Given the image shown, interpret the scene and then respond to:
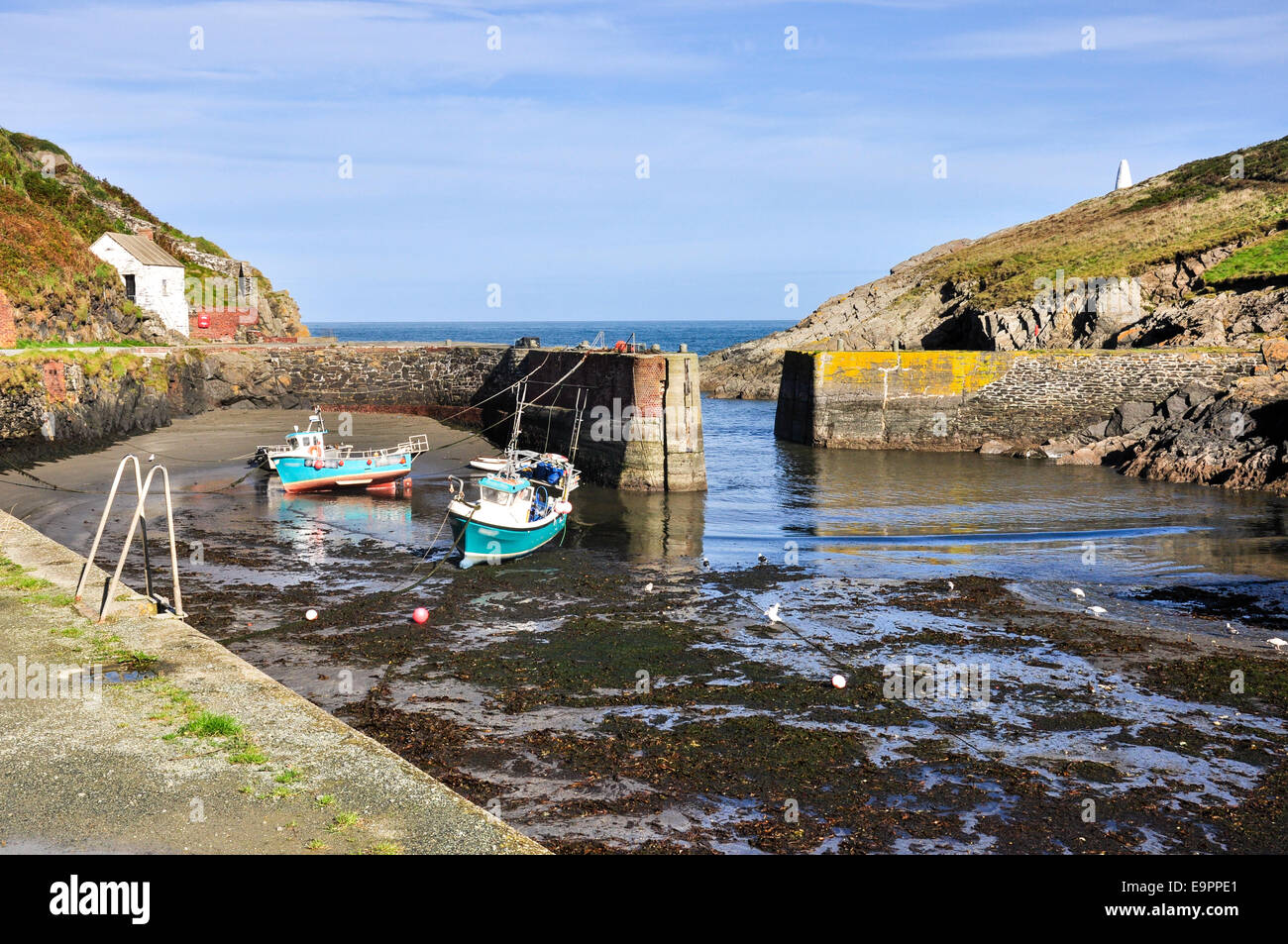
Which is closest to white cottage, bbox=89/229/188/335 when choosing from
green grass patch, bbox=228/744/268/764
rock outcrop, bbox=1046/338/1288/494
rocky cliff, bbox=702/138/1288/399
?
rocky cliff, bbox=702/138/1288/399

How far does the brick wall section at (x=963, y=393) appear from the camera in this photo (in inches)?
1591

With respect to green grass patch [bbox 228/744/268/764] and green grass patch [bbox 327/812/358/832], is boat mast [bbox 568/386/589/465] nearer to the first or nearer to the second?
green grass patch [bbox 228/744/268/764]

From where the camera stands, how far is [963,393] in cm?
4178

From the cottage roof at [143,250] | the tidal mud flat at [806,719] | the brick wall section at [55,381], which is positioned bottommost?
the tidal mud flat at [806,719]

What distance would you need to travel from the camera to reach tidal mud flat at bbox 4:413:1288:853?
408 inches

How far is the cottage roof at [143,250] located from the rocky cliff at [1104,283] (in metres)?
31.8

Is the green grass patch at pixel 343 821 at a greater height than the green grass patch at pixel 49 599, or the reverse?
the green grass patch at pixel 49 599

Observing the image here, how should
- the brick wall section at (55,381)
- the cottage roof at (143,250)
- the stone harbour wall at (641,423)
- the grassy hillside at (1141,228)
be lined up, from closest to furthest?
1. the stone harbour wall at (641,423)
2. the brick wall section at (55,381)
3. the cottage roof at (143,250)
4. the grassy hillside at (1141,228)

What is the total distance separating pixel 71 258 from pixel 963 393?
3804 centimetres

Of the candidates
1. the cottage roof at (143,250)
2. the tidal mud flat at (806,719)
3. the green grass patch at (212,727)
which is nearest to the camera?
the green grass patch at (212,727)

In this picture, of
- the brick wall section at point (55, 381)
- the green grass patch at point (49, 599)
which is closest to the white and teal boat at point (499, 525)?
the green grass patch at point (49, 599)

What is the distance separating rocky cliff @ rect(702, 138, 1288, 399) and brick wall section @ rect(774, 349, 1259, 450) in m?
2.02

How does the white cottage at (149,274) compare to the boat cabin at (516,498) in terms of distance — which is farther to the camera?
the white cottage at (149,274)

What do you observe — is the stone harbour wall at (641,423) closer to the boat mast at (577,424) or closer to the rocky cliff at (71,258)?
the boat mast at (577,424)
